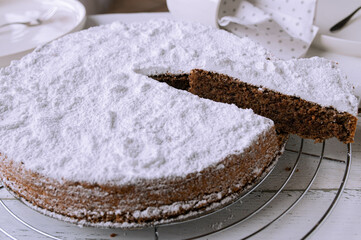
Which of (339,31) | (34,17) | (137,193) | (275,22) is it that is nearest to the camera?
(137,193)

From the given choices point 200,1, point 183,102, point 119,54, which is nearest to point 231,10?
point 200,1

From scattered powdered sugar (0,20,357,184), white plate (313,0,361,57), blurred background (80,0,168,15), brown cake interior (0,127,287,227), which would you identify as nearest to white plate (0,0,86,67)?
scattered powdered sugar (0,20,357,184)

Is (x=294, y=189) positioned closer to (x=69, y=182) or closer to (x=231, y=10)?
(x=69, y=182)

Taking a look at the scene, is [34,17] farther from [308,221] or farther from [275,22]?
[308,221]

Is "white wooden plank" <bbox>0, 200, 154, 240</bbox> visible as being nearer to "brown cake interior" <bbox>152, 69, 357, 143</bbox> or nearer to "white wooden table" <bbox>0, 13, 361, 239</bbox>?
"white wooden table" <bbox>0, 13, 361, 239</bbox>

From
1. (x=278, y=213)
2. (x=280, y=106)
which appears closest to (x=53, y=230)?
(x=278, y=213)

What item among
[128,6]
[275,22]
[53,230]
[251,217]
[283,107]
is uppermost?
[275,22]

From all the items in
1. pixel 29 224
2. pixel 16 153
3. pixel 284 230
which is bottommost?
pixel 29 224
